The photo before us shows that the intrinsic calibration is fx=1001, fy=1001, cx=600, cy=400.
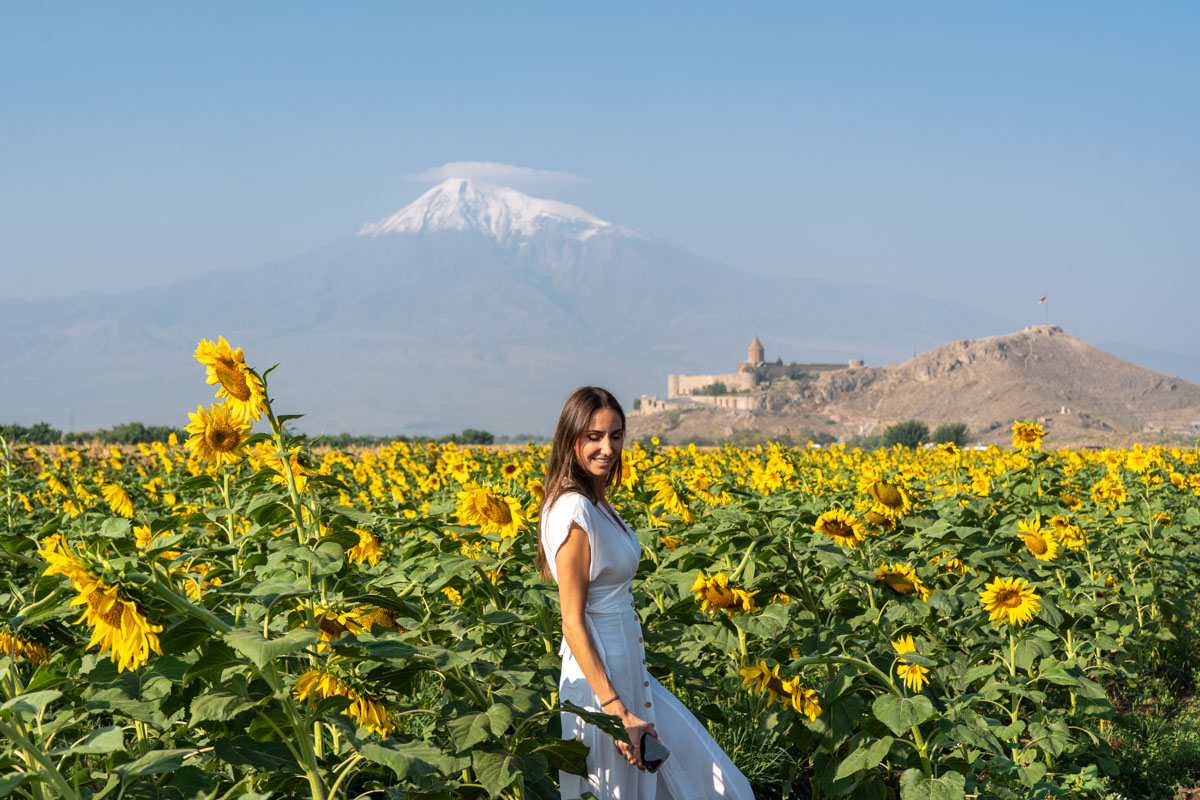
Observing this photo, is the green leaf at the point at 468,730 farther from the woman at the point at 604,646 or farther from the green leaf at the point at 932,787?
the green leaf at the point at 932,787

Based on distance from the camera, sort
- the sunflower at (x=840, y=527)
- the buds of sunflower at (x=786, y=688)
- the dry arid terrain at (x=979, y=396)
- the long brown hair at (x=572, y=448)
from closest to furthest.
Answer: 1. the long brown hair at (x=572, y=448)
2. the buds of sunflower at (x=786, y=688)
3. the sunflower at (x=840, y=527)
4. the dry arid terrain at (x=979, y=396)

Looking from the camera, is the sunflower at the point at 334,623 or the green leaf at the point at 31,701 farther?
the sunflower at the point at 334,623

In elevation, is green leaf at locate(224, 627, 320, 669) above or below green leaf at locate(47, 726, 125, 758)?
above

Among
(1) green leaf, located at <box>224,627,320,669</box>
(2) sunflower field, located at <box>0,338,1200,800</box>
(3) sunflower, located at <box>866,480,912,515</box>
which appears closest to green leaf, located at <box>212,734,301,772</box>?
(2) sunflower field, located at <box>0,338,1200,800</box>

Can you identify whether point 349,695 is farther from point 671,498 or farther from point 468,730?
point 671,498

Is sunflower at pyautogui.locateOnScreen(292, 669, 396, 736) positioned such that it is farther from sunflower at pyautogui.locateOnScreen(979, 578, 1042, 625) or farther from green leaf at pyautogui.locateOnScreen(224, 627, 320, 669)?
sunflower at pyautogui.locateOnScreen(979, 578, 1042, 625)

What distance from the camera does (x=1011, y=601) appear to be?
3859mm

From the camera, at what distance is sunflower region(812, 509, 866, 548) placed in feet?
13.6

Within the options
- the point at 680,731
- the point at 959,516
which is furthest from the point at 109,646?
the point at 959,516

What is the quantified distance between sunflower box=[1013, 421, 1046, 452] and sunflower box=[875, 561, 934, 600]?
2.41 metres

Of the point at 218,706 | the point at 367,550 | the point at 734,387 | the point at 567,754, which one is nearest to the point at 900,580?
the point at 567,754

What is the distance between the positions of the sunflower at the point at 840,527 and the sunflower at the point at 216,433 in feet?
7.54

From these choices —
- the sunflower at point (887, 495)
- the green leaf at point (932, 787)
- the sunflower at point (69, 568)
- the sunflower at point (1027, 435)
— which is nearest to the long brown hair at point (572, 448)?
the green leaf at point (932, 787)

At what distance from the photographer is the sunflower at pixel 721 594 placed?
3.63m
